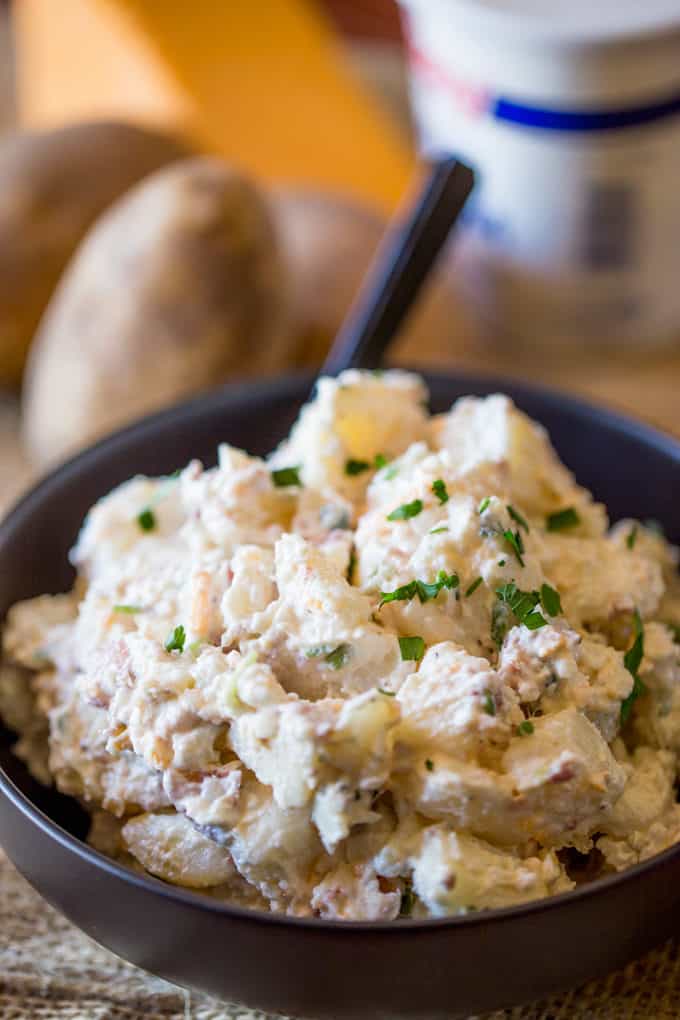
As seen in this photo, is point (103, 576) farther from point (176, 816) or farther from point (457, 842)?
point (457, 842)

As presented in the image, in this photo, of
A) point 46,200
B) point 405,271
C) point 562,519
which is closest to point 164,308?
point 46,200

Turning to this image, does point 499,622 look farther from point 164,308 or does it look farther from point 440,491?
point 164,308

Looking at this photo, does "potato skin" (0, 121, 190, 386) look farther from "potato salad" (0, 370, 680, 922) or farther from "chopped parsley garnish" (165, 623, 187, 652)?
"chopped parsley garnish" (165, 623, 187, 652)

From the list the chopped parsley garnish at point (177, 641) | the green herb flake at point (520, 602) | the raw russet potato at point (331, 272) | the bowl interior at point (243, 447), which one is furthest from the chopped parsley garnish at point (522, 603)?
the raw russet potato at point (331, 272)

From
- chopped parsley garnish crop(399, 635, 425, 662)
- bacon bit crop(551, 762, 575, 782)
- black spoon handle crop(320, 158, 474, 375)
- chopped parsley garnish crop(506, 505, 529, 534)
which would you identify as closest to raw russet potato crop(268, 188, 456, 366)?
black spoon handle crop(320, 158, 474, 375)

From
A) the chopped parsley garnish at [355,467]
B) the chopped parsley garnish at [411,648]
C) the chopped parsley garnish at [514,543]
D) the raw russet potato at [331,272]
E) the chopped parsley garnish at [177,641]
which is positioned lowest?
the raw russet potato at [331,272]

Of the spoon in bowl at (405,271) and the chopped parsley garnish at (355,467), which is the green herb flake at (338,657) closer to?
the chopped parsley garnish at (355,467)

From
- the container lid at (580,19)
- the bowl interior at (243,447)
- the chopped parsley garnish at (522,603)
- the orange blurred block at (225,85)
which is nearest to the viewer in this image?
the chopped parsley garnish at (522,603)

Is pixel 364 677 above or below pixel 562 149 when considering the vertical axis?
below

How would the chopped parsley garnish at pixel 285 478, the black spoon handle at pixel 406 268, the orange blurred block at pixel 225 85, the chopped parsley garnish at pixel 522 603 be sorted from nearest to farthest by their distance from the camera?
the chopped parsley garnish at pixel 522 603
the chopped parsley garnish at pixel 285 478
the black spoon handle at pixel 406 268
the orange blurred block at pixel 225 85
